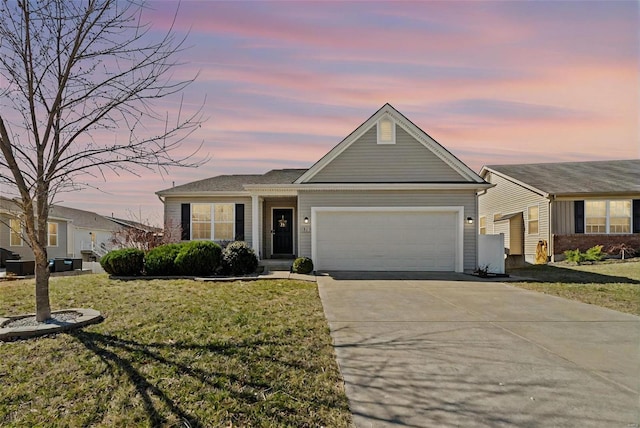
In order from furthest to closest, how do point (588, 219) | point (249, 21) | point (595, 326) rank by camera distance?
point (588, 219) < point (249, 21) < point (595, 326)

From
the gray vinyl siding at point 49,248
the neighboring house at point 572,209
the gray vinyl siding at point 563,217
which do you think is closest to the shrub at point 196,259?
the neighboring house at point 572,209

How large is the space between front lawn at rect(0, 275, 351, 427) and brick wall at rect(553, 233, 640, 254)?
1570 centimetres

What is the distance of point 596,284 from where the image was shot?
10.9m

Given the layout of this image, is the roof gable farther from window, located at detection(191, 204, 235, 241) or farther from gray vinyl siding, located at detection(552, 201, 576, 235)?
gray vinyl siding, located at detection(552, 201, 576, 235)

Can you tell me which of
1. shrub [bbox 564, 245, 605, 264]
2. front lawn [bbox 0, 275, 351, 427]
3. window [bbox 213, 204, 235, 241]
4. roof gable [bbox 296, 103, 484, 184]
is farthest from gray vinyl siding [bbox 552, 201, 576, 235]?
front lawn [bbox 0, 275, 351, 427]

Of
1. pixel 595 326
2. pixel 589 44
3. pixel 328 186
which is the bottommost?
pixel 595 326

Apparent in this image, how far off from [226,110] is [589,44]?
7861mm

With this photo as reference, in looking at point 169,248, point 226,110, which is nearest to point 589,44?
point 226,110

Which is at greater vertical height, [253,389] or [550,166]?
[550,166]

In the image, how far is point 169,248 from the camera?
1219cm

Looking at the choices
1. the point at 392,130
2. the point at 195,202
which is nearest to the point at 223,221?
the point at 195,202

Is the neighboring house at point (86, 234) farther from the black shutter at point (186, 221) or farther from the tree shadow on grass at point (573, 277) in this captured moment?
the tree shadow on grass at point (573, 277)

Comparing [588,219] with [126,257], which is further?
[588,219]

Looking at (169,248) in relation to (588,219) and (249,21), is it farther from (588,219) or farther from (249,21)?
A: (588,219)
